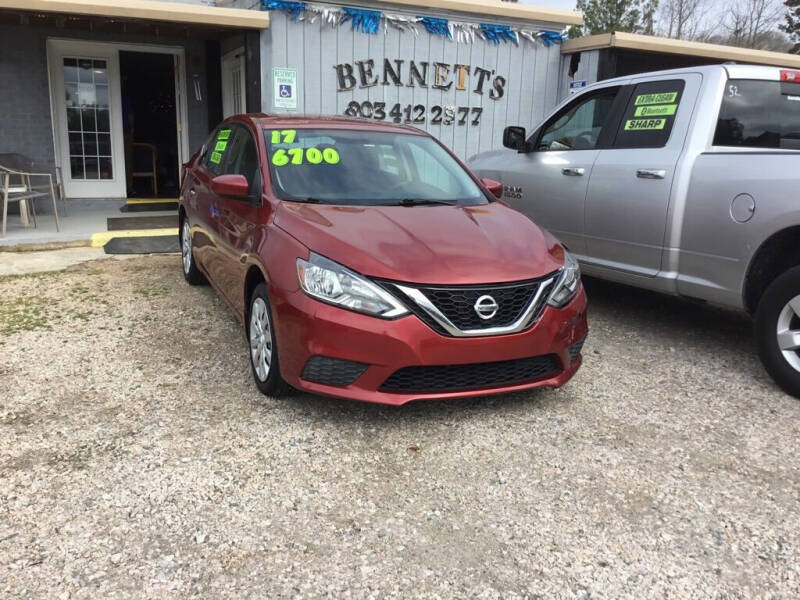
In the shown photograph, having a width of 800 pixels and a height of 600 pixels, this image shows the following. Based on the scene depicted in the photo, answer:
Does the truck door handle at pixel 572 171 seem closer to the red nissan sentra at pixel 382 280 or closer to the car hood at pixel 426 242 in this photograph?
the red nissan sentra at pixel 382 280

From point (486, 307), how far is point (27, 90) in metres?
8.70

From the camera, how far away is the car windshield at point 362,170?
4.17 metres

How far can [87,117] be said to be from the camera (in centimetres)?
1002

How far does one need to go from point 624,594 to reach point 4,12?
8559 millimetres

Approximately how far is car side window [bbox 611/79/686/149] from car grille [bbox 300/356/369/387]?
296 centimetres

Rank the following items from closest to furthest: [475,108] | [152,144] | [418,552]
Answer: [418,552] < [475,108] < [152,144]

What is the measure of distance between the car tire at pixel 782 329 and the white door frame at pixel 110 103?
343 inches

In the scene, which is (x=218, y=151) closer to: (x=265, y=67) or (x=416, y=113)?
(x=265, y=67)

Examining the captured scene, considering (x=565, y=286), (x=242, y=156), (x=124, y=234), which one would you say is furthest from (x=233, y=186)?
(x=124, y=234)

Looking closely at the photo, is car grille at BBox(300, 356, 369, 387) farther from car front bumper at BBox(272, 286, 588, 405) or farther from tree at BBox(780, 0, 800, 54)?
tree at BBox(780, 0, 800, 54)

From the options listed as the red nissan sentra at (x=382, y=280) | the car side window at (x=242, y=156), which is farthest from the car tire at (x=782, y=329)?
the car side window at (x=242, y=156)

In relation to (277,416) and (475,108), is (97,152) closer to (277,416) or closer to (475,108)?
(475,108)

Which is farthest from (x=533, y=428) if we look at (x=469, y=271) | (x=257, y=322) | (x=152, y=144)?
(x=152, y=144)

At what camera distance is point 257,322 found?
383 cm
